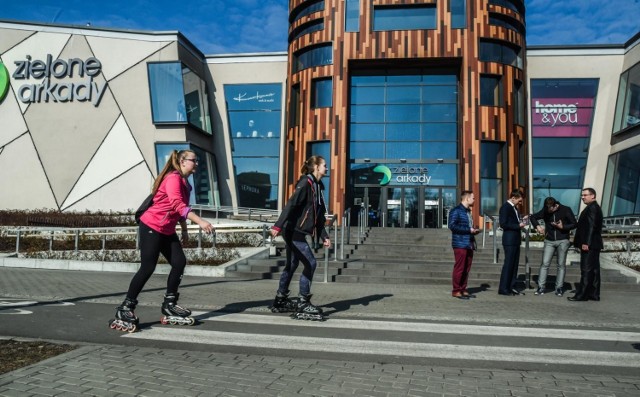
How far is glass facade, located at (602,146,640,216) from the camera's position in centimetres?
2340

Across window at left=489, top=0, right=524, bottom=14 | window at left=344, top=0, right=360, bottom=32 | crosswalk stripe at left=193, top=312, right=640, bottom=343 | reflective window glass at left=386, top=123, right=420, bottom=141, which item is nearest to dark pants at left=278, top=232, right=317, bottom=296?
crosswalk stripe at left=193, top=312, right=640, bottom=343

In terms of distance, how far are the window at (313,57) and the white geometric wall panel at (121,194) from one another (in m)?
10.0

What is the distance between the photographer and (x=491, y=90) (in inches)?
975

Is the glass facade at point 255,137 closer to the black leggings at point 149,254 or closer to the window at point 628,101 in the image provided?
the window at point 628,101

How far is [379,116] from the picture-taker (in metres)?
26.2

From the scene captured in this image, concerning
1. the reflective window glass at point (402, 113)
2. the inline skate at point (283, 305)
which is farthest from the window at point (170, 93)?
the inline skate at point (283, 305)

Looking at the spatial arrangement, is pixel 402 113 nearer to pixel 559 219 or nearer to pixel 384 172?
pixel 384 172

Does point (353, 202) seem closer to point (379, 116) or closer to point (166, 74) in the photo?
point (379, 116)

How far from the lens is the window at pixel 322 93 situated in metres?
25.3

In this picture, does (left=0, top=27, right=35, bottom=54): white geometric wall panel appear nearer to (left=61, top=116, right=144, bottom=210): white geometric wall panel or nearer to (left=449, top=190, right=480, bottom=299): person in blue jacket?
(left=61, top=116, right=144, bottom=210): white geometric wall panel

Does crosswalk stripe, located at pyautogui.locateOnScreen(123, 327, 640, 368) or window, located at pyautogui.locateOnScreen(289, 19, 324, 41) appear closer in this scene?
crosswalk stripe, located at pyautogui.locateOnScreen(123, 327, 640, 368)

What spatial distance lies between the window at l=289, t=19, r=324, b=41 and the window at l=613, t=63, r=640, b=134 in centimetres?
1640

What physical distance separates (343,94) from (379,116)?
2595mm

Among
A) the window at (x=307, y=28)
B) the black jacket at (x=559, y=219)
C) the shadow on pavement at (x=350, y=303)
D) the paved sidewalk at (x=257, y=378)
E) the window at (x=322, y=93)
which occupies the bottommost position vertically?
the shadow on pavement at (x=350, y=303)
